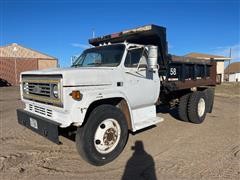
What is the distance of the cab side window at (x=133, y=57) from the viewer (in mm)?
4988

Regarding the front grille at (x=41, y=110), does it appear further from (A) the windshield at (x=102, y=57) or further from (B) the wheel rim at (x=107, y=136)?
(A) the windshield at (x=102, y=57)

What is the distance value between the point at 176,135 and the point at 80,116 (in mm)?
3150

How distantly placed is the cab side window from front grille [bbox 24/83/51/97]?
1705 mm

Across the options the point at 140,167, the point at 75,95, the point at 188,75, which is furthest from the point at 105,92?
the point at 188,75

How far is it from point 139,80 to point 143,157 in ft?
5.48

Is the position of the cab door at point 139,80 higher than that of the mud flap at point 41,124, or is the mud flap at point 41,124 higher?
the cab door at point 139,80

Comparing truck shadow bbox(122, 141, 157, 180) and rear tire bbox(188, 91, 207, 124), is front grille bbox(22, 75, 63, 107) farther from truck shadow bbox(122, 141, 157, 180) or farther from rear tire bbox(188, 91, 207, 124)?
rear tire bbox(188, 91, 207, 124)

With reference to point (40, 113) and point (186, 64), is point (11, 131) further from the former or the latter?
point (186, 64)

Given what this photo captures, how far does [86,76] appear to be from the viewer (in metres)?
3.96

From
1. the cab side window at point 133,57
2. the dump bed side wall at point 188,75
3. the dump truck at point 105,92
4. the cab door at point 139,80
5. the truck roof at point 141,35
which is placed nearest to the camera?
the dump truck at point 105,92

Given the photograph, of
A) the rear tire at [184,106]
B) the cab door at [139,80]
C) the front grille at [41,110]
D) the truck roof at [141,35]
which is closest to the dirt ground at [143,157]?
the rear tire at [184,106]

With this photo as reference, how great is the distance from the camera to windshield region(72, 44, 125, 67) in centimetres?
501

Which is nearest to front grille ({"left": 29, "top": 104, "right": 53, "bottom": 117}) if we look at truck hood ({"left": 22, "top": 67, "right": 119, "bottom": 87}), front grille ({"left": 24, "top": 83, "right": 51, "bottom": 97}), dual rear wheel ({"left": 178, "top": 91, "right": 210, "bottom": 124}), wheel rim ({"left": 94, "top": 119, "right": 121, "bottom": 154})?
front grille ({"left": 24, "top": 83, "right": 51, "bottom": 97})

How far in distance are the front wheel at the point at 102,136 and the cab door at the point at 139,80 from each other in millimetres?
645
